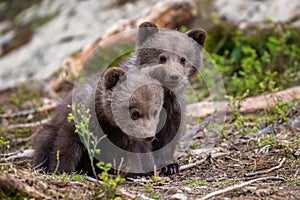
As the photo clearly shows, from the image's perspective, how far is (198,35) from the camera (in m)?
7.45

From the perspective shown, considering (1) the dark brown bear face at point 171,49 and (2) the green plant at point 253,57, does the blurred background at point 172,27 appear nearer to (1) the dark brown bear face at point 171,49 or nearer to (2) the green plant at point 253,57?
(2) the green plant at point 253,57

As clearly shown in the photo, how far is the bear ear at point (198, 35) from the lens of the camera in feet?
24.3

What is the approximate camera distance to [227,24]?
42.0 ft

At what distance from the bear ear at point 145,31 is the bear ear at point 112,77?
1.47 m

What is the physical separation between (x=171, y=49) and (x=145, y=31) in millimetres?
475

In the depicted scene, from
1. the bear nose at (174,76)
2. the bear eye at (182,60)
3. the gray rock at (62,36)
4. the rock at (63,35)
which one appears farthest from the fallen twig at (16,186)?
the gray rock at (62,36)

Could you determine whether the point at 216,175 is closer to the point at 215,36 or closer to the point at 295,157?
the point at 295,157

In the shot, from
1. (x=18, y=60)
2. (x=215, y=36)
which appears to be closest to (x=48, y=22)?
(x=18, y=60)

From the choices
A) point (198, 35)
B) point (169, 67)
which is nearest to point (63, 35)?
point (198, 35)

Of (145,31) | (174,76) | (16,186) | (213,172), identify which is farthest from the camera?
(145,31)

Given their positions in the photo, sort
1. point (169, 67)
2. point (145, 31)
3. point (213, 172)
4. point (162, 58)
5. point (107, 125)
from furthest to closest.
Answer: point (145, 31) < point (162, 58) < point (169, 67) < point (107, 125) < point (213, 172)

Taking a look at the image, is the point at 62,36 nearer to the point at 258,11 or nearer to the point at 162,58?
the point at 258,11

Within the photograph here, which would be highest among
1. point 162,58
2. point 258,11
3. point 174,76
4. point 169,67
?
→ point 258,11

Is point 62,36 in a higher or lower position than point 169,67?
higher
